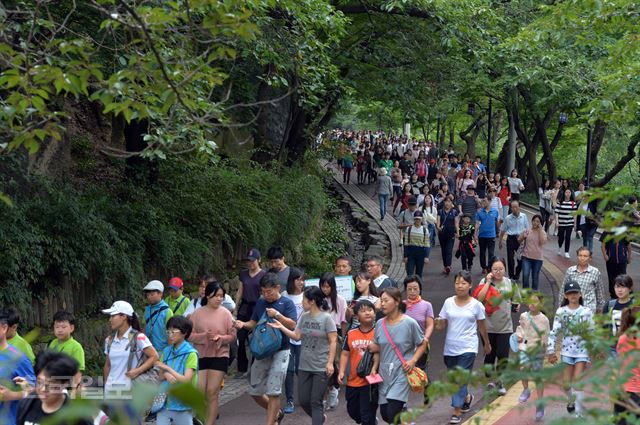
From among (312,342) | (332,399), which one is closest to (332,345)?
(312,342)

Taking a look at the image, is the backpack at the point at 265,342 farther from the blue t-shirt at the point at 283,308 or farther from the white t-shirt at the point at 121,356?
the white t-shirt at the point at 121,356

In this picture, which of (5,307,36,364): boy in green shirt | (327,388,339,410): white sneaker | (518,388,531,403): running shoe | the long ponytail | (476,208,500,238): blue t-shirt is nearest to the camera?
(5,307,36,364): boy in green shirt

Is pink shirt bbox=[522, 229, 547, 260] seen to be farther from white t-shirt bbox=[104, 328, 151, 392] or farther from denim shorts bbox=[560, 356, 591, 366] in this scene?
white t-shirt bbox=[104, 328, 151, 392]

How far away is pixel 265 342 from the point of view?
962 centimetres

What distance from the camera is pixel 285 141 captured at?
22.4 metres

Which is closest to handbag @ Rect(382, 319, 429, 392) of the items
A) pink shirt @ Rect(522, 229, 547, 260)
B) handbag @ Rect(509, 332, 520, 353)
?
handbag @ Rect(509, 332, 520, 353)

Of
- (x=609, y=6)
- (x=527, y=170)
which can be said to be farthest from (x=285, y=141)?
(x=527, y=170)

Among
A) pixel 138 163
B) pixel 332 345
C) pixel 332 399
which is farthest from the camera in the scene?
pixel 138 163

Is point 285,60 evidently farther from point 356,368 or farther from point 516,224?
point 356,368

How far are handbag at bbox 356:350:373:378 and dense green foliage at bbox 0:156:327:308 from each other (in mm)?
3908

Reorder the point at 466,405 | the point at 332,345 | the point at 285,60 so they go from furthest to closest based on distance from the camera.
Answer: the point at 285,60 < the point at 466,405 < the point at 332,345

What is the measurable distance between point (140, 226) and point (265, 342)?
4.39m

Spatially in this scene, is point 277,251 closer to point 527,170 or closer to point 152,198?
point 152,198

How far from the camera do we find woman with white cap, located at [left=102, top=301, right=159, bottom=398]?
326 inches
